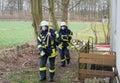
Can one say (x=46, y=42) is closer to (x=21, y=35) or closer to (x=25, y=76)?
(x=25, y=76)

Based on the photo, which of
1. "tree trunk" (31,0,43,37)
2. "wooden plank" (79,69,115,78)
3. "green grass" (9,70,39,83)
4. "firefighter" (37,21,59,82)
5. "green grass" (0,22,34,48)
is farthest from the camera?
"green grass" (0,22,34,48)

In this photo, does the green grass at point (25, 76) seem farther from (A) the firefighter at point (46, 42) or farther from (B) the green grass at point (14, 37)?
(B) the green grass at point (14, 37)

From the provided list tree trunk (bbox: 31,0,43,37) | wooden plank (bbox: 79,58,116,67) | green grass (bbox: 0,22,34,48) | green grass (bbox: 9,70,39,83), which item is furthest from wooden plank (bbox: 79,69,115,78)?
green grass (bbox: 0,22,34,48)

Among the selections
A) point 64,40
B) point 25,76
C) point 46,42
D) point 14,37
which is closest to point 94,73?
point 46,42

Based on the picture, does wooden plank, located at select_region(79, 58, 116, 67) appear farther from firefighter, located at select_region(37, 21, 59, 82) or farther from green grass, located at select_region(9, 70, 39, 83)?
→ green grass, located at select_region(9, 70, 39, 83)

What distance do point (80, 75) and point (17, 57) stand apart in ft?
18.7

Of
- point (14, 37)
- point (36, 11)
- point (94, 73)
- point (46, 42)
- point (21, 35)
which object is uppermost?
point (36, 11)

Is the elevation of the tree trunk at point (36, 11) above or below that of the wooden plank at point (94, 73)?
above

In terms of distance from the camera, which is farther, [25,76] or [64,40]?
[64,40]

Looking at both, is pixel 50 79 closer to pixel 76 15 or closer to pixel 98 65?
pixel 98 65

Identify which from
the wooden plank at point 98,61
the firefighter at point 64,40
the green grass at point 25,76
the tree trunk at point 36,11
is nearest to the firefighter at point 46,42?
the green grass at point 25,76

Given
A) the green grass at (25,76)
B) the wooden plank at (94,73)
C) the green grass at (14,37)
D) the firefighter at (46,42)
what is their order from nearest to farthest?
the wooden plank at (94,73)
the firefighter at (46,42)
the green grass at (25,76)
the green grass at (14,37)

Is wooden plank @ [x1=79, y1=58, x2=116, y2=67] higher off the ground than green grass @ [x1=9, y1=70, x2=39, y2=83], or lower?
higher

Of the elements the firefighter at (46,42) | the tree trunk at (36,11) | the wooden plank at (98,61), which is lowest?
the wooden plank at (98,61)
